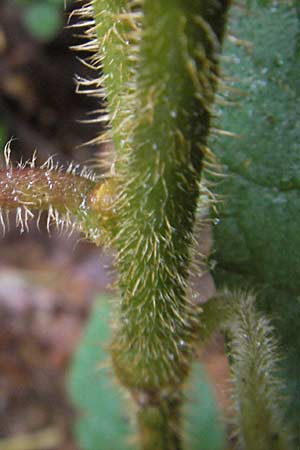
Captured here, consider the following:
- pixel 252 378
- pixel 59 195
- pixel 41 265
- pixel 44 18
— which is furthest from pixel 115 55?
pixel 41 265

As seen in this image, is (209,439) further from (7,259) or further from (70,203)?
(7,259)

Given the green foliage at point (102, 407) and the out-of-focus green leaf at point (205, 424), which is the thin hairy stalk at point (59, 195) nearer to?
the green foliage at point (102, 407)

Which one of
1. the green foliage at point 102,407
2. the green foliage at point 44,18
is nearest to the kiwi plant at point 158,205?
the green foliage at point 102,407

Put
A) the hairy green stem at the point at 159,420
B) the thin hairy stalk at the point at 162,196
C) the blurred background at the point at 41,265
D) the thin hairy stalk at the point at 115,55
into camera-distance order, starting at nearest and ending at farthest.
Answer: the thin hairy stalk at the point at 162,196 → the thin hairy stalk at the point at 115,55 → the hairy green stem at the point at 159,420 → the blurred background at the point at 41,265

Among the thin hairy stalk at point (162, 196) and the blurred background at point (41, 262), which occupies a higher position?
the thin hairy stalk at point (162, 196)

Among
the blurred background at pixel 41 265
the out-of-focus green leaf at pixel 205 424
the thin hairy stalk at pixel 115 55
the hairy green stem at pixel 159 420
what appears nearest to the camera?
the thin hairy stalk at pixel 115 55

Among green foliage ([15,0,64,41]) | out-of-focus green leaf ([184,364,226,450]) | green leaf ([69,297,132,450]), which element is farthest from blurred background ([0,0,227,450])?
out-of-focus green leaf ([184,364,226,450])

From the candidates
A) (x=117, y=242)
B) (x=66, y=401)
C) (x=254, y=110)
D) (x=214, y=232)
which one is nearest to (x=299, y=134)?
(x=254, y=110)
